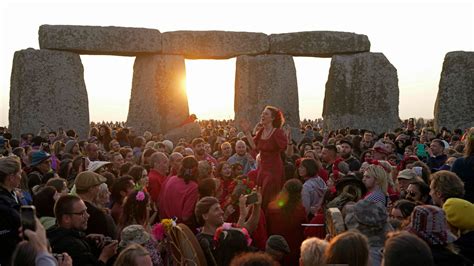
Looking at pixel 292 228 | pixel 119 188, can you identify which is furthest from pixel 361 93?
pixel 119 188

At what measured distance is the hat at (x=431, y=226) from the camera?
14.7ft

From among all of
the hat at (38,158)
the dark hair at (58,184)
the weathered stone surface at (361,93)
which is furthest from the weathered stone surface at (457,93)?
the dark hair at (58,184)

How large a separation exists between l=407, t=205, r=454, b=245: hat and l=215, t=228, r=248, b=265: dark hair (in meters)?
1.41

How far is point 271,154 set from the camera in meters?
9.11

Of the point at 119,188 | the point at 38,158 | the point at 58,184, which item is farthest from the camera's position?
the point at 38,158

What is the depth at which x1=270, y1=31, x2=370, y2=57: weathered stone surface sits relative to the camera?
21.0 meters

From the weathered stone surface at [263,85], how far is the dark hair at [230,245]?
1526 centimetres

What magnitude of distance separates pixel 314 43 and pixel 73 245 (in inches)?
667

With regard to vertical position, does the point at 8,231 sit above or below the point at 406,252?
below

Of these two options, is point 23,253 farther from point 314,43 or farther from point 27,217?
point 314,43

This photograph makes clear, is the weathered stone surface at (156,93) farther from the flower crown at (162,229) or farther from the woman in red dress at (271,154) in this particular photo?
the flower crown at (162,229)

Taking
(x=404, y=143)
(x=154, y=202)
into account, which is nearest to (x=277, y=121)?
(x=154, y=202)

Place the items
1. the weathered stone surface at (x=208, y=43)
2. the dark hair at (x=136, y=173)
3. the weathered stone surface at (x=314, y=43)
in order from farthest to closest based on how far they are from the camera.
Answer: the weathered stone surface at (x=314, y=43) → the weathered stone surface at (x=208, y=43) → the dark hair at (x=136, y=173)

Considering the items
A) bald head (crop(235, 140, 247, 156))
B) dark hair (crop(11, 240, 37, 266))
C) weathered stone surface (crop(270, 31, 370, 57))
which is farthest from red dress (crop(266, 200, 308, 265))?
weathered stone surface (crop(270, 31, 370, 57))
